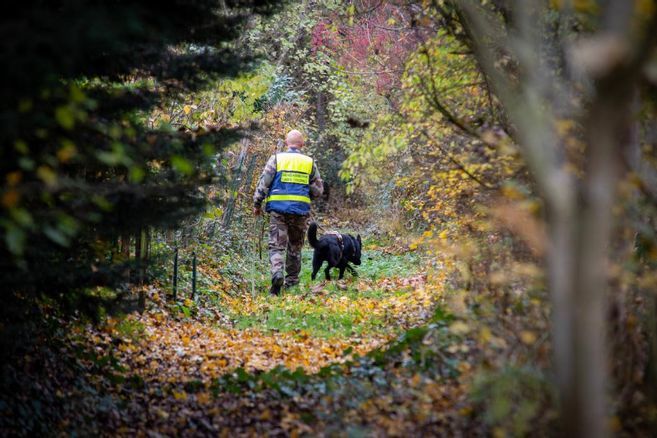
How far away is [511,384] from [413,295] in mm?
5830

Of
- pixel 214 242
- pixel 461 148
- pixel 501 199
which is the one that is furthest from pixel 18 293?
pixel 214 242

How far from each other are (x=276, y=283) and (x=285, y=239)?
795mm

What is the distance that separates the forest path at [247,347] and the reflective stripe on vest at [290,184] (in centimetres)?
150

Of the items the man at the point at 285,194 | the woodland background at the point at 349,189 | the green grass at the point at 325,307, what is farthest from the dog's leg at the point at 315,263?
the woodland background at the point at 349,189

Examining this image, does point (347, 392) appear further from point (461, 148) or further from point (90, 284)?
point (461, 148)

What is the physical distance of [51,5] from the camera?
12.4 ft

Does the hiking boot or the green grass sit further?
the hiking boot

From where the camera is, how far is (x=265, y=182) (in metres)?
11.0

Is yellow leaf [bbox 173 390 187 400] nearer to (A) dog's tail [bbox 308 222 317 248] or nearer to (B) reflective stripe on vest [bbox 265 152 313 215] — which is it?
(B) reflective stripe on vest [bbox 265 152 313 215]

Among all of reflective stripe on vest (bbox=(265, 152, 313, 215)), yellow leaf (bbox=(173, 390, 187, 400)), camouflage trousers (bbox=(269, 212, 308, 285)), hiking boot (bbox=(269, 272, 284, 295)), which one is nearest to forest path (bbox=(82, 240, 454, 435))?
yellow leaf (bbox=(173, 390, 187, 400))

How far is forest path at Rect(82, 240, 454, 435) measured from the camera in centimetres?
514

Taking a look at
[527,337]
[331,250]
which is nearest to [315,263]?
[331,250]

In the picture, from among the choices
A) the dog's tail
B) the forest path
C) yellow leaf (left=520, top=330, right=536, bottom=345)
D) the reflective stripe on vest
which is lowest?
the forest path

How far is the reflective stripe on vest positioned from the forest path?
150 centimetres
